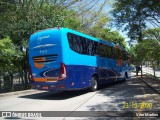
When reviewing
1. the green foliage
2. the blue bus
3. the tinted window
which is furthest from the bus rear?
the green foliage

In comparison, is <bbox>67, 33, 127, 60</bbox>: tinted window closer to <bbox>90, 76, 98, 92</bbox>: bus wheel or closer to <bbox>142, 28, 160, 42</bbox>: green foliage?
<bbox>90, 76, 98, 92</bbox>: bus wheel

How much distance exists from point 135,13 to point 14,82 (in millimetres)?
9934

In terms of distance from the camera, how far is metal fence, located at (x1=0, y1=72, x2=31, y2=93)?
1869 cm

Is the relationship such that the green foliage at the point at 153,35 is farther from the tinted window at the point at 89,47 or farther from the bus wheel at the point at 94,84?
the bus wheel at the point at 94,84

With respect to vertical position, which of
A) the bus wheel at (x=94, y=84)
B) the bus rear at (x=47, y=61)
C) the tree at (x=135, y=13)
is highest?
the tree at (x=135, y=13)

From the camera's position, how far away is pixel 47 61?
47.9 feet

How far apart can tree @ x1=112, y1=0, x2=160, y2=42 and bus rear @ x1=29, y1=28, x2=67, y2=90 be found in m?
7.23

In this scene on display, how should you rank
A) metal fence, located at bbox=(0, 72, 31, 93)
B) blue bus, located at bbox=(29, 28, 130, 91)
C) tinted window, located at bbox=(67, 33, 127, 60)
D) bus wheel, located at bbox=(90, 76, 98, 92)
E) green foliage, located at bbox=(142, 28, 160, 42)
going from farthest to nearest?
green foliage, located at bbox=(142, 28, 160, 42), metal fence, located at bbox=(0, 72, 31, 93), bus wheel, located at bbox=(90, 76, 98, 92), tinted window, located at bbox=(67, 33, 127, 60), blue bus, located at bbox=(29, 28, 130, 91)

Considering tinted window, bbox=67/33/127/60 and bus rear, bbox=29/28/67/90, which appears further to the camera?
tinted window, bbox=67/33/127/60

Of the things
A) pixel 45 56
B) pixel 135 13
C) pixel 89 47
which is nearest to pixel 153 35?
pixel 135 13

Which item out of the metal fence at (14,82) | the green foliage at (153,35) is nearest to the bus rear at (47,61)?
the metal fence at (14,82)

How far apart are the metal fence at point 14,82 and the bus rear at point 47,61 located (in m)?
4.20

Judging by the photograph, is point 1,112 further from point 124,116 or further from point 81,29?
point 81,29

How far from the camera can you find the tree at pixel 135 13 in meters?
19.0
